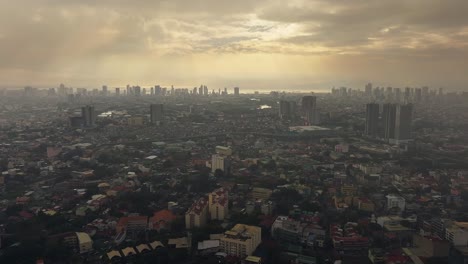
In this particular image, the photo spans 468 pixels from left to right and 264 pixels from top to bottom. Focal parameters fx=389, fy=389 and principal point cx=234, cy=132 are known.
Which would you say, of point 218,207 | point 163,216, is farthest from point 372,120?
point 163,216

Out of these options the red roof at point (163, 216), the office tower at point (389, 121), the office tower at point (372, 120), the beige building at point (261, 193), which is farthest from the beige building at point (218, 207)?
the office tower at point (372, 120)

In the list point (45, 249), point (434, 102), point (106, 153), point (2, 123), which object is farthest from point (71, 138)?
point (434, 102)

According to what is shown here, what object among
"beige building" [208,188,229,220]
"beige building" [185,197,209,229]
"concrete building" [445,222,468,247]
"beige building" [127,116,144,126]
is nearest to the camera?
"concrete building" [445,222,468,247]

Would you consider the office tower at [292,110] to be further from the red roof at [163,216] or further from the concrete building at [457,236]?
the concrete building at [457,236]

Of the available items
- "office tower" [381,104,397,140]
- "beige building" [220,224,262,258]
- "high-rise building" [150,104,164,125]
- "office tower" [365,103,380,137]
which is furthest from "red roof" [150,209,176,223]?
"high-rise building" [150,104,164,125]

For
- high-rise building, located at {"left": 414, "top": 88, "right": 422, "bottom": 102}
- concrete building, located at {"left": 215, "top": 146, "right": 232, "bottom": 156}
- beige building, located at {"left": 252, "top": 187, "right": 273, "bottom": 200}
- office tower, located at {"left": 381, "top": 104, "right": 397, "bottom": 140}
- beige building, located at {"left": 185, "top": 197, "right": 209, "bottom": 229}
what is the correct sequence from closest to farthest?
beige building, located at {"left": 185, "top": 197, "right": 209, "bottom": 229} → beige building, located at {"left": 252, "top": 187, "right": 273, "bottom": 200} → concrete building, located at {"left": 215, "top": 146, "right": 232, "bottom": 156} → office tower, located at {"left": 381, "top": 104, "right": 397, "bottom": 140} → high-rise building, located at {"left": 414, "top": 88, "right": 422, "bottom": 102}

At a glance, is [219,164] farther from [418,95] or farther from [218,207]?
[418,95]

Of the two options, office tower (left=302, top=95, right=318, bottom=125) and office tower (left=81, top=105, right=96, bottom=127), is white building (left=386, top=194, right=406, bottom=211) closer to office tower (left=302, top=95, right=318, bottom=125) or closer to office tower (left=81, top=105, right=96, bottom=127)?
office tower (left=302, top=95, right=318, bottom=125)

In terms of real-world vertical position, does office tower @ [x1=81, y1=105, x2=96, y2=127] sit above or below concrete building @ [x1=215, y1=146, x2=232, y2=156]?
above

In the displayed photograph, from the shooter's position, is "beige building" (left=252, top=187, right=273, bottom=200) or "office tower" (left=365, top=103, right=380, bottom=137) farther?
"office tower" (left=365, top=103, right=380, bottom=137)
